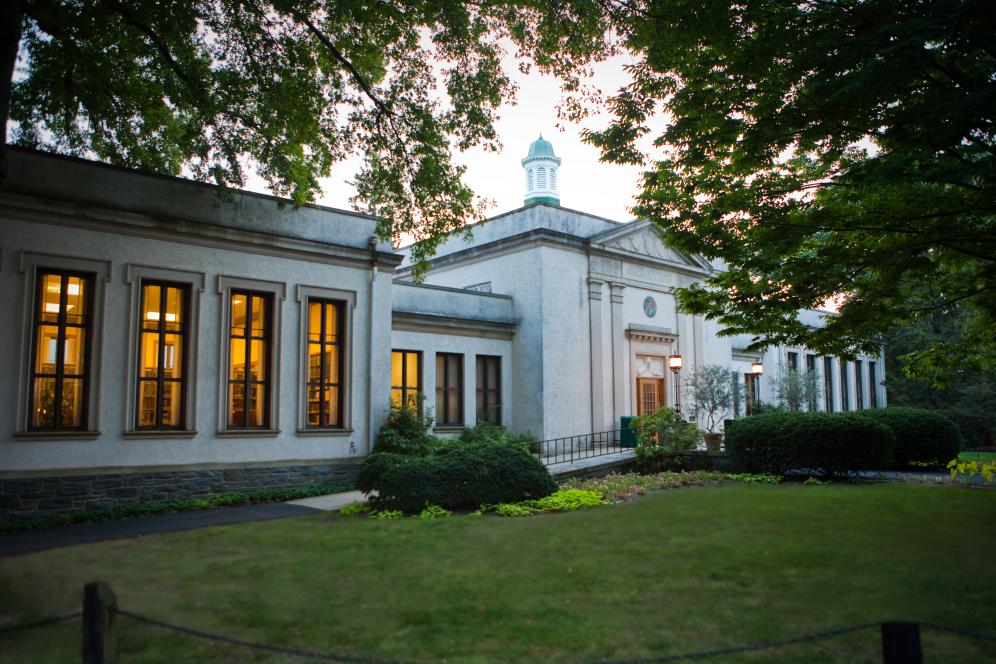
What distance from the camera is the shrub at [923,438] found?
20.6 m

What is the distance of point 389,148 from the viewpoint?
15.8 metres

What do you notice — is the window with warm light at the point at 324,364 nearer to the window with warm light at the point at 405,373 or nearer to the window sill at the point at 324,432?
the window sill at the point at 324,432

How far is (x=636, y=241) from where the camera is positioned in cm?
2711

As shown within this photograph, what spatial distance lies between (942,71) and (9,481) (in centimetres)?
1486

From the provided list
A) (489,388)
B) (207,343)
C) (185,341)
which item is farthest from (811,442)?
(185,341)

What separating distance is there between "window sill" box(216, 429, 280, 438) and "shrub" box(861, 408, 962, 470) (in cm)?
1585

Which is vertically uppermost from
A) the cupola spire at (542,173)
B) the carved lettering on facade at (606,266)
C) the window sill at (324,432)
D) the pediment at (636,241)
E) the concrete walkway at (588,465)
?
the cupola spire at (542,173)

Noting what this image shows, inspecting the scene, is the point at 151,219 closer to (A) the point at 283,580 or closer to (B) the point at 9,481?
(B) the point at 9,481

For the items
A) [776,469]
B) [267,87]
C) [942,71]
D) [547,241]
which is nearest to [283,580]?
[942,71]

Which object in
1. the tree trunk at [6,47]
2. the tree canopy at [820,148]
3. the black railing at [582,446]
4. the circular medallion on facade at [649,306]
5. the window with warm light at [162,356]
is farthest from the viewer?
the circular medallion on facade at [649,306]

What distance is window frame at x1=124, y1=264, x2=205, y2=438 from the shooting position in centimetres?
1409

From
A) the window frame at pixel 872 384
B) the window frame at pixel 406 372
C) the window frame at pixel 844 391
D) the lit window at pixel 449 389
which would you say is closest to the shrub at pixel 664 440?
the lit window at pixel 449 389

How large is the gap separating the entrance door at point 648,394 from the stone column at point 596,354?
2.35 m

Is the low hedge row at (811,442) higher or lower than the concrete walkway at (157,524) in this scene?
higher
